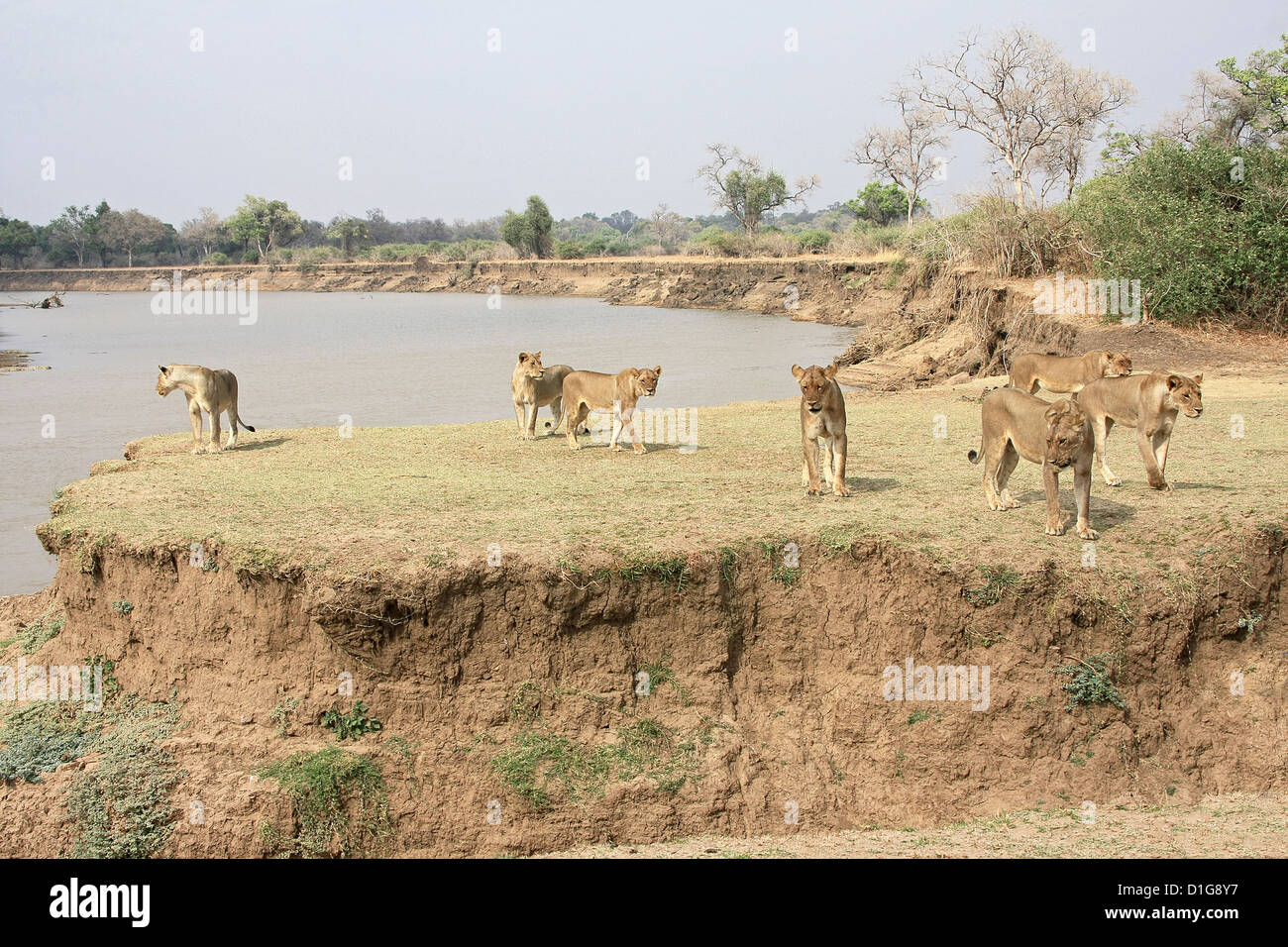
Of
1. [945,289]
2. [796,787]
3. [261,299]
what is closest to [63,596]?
[796,787]

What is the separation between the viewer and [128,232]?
133 m

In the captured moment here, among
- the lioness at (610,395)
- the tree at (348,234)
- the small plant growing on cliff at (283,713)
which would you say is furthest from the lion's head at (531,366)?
the tree at (348,234)

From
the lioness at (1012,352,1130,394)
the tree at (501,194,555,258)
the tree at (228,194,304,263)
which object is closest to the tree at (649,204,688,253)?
the tree at (501,194,555,258)

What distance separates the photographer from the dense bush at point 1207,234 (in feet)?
69.7

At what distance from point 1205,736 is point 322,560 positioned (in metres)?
7.26

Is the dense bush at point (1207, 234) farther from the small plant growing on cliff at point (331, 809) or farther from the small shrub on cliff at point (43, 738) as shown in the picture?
the small shrub on cliff at point (43, 738)

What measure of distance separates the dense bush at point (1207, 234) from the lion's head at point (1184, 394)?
1374 cm

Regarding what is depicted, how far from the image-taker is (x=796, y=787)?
788cm

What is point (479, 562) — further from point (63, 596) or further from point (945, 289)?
point (945, 289)

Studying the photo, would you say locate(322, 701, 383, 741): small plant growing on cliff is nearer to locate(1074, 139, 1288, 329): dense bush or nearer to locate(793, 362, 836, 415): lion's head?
locate(793, 362, 836, 415): lion's head

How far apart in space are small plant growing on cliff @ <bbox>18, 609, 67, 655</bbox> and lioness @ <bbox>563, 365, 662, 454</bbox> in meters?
6.31

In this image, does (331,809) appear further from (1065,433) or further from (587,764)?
(1065,433)

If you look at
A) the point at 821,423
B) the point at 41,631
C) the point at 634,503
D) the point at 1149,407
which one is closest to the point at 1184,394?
the point at 1149,407

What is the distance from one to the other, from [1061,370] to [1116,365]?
945 mm
